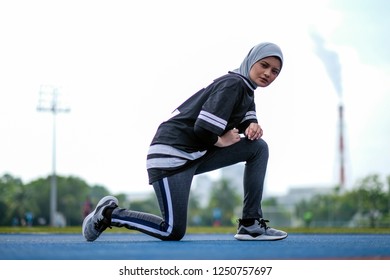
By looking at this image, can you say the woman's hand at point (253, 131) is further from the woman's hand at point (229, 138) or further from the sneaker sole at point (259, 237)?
the sneaker sole at point (259, 237)

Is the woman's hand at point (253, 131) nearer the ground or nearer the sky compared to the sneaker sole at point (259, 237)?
nearer the sky

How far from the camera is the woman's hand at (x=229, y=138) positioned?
466 centimetres

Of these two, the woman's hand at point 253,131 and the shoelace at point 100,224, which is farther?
Result: the woman's hand at point 253,131

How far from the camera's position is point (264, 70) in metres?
4.56

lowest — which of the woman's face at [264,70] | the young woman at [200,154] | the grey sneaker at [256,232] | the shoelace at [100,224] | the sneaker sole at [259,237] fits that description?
the sneaker sole at [259,237]

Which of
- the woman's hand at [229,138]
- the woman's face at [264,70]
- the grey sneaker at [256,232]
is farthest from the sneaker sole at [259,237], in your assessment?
the woman's face at [264,70]

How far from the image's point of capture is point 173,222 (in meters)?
4.55

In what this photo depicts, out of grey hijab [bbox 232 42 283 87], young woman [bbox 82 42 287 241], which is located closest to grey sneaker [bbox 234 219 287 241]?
young woman [bbox 82 42 287 241]

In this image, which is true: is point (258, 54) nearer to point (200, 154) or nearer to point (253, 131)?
point (253, 131)

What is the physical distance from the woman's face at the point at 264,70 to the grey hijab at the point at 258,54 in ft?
0.11

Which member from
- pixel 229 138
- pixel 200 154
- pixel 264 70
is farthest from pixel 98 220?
pixel 264 70

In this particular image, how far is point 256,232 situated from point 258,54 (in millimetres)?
1246

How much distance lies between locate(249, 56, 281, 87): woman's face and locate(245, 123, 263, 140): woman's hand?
31 centimetres

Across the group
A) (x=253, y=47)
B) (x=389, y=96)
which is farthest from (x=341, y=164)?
(x=253, y=47)
